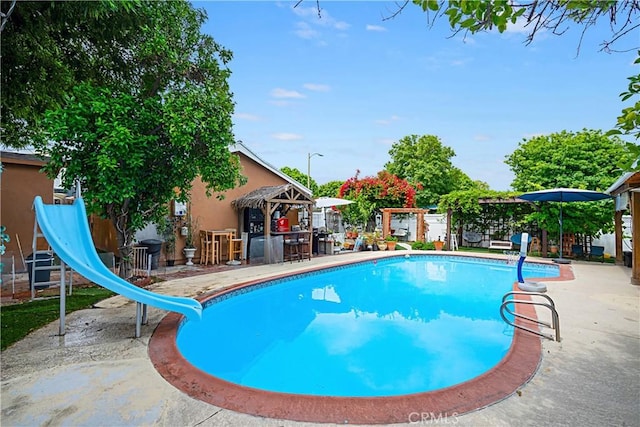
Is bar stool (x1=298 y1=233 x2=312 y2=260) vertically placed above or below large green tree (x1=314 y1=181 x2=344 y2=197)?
below

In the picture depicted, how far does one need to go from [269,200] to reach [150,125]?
542 cm

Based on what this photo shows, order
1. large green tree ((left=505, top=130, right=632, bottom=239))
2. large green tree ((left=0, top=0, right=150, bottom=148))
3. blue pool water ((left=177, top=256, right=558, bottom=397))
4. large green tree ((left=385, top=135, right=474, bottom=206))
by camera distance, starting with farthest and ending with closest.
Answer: large green tree ((left=385, top=135, right=474, bottom=206))
large green tree ((left=505, top=130, right=632, bottom=239))
large green tree ((left=0, top=0, right=150, bottom=148))
blue pool water ((left=177, top=256, right=558, bottom=397))

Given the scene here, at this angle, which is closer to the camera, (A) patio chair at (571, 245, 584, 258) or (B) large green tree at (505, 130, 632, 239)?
(B) large green tree at (505, 130, 632, 239)

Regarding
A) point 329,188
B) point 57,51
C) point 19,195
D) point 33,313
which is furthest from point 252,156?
point 329,188

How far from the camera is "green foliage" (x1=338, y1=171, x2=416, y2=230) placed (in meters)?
19.2

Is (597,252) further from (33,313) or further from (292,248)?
(33,313)

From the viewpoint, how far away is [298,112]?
54.1ft

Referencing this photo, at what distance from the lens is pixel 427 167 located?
1303 inches

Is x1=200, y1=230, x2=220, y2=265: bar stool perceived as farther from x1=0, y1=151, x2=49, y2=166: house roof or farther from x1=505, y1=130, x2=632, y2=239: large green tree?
x1=505, y1=130, x2=632, y2=239: large green tree

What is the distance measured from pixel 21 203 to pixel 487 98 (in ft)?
52.8

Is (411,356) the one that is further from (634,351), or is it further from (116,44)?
(116,44)

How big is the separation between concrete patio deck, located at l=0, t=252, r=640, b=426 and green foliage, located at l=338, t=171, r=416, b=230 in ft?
45.5

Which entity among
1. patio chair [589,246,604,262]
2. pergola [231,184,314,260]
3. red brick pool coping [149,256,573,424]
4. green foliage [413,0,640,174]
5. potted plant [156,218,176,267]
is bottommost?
red brick pool coping [149,256,573,424]

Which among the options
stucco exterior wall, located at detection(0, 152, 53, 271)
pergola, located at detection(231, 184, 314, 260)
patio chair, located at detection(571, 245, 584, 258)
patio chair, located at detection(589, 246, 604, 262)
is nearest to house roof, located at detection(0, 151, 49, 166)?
stucco exterior wall, located at detection(0, 152, 53, 271)
